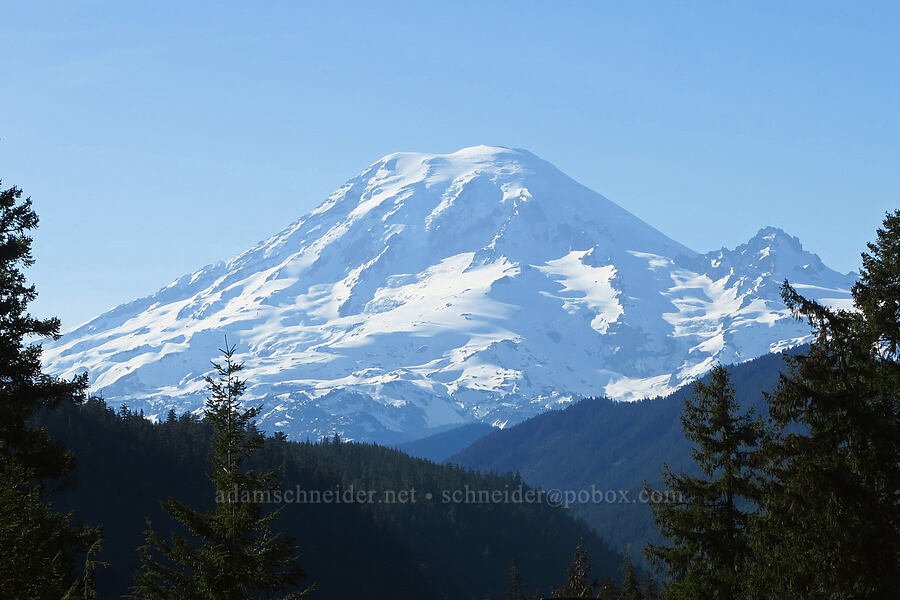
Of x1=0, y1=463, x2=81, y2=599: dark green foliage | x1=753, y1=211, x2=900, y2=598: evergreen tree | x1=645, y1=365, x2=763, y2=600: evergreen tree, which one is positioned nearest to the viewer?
x1=0, y1=463, x2=81, y2=599: dark green foliage

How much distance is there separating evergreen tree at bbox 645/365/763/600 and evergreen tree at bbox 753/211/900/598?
5.01m

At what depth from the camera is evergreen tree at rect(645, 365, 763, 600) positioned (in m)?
27.7

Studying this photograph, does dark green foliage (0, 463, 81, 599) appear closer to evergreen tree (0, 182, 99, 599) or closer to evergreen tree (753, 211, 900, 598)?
evergreen tree (0, 182, 99, 599)

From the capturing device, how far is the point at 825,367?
22.1 m

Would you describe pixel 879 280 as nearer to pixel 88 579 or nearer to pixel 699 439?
pixel 699 439

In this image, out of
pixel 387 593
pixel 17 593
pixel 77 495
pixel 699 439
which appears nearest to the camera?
pixel 17 593

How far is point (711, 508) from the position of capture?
28922 millimetres

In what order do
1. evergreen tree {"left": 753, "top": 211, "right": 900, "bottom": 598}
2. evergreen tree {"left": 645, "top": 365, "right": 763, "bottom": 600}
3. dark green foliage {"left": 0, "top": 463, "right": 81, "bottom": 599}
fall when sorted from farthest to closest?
evergreen tree {"left": 645, "top": 365, "right": 763, "bottom": 600}, evergreen tree {"left": 753, "top": 211, "right": 900, "bottom": 598}, dark green foliage {"left": 0, "top": 463, "right": 81, "bottom": 599}

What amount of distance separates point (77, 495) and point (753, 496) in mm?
170351

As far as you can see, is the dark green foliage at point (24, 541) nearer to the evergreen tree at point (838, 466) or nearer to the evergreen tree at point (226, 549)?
the evergreen tree at point (226, 549)

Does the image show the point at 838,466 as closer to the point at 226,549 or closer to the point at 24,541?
the point at 226,549

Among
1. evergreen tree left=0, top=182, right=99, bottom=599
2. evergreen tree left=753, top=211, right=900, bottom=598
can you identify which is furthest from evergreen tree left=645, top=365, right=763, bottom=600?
evergreen tree left=0, top=182, right=99, bottom=599

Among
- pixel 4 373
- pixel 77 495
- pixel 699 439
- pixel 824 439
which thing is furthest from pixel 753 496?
pixel 77 495

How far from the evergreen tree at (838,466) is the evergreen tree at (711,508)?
5006mm
